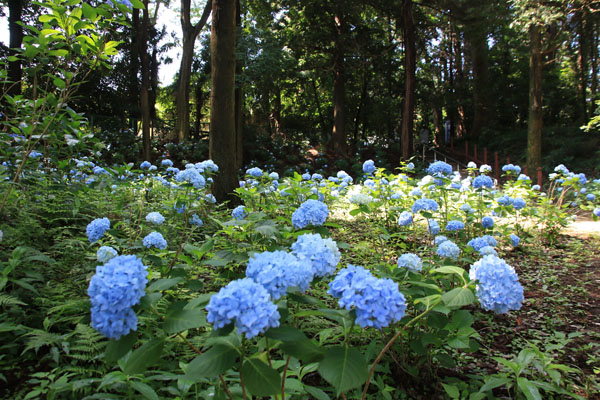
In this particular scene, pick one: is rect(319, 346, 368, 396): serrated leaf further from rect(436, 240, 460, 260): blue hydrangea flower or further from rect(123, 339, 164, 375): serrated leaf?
rect(436, 240, 460, 260): blue hydrangea flower

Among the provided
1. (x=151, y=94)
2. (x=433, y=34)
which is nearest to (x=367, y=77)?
(x=433, y=34)

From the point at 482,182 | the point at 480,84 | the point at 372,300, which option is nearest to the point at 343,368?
the point at 372,300

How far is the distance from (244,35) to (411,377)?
15365 millimetres

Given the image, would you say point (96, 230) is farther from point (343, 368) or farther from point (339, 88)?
point (339, 88)

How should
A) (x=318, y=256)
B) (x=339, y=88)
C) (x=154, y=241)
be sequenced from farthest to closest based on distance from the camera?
1. (x=339, y=88)
2. (x=154, y=241)
3. (x=318, y=256)

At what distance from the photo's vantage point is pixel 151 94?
20.9m

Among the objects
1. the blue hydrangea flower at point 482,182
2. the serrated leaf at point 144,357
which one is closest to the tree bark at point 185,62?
the blue hydrangea flower at point 482,182

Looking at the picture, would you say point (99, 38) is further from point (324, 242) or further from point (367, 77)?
point (367, 77)

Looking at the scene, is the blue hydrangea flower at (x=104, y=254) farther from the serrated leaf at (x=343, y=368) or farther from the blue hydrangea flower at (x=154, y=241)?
the serrated leaf at (x=343, y=368)

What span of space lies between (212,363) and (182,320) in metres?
0.18

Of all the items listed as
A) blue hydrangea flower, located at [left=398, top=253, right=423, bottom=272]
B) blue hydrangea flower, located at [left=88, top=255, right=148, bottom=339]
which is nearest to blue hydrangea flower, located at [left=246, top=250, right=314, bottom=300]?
blue hydrangea flower, located at [left=88, top=255, right=148, bottom=339]

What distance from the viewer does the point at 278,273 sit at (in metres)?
1.08

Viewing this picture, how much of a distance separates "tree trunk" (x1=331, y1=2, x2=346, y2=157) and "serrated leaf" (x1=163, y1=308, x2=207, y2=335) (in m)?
16.6

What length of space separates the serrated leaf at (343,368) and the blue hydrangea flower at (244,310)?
0.70 ft
